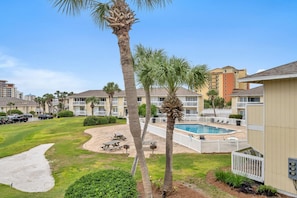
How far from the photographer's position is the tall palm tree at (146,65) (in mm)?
9052

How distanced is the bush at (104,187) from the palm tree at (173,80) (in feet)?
9.72

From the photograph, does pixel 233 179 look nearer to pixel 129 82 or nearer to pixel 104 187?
pixel 104 187

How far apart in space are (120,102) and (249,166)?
4956 centimetres

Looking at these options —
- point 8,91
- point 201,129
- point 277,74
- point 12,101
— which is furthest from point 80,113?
point 8,91

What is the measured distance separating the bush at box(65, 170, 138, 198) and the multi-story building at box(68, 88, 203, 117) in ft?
131

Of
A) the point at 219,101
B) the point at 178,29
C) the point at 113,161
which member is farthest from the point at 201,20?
the point at 219,101

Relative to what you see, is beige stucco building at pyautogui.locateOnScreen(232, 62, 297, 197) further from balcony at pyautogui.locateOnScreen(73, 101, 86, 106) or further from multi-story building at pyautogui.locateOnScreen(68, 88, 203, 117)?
balcony at pyautogui.locateOnScreen(73, 101, 86, 106)

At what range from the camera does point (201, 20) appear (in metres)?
20.9

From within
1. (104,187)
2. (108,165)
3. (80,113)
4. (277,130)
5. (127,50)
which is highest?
(127,50)

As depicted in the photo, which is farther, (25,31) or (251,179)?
(25,31)

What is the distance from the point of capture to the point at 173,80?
8.71 metres

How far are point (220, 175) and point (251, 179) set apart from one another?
1.63 metres

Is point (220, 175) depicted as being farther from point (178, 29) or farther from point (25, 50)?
point (25, 50)

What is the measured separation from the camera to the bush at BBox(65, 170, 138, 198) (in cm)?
575
